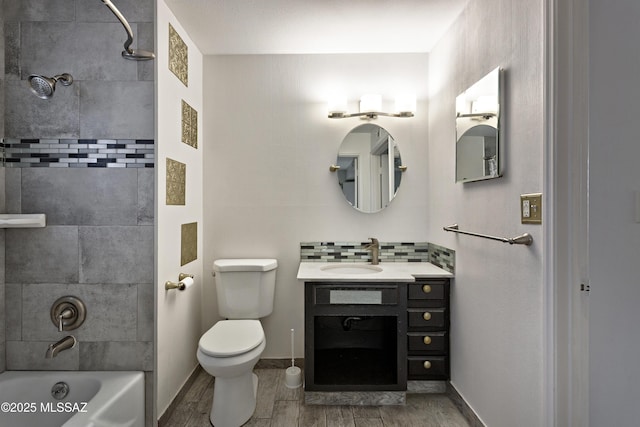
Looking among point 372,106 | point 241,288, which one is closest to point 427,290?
point 241,288

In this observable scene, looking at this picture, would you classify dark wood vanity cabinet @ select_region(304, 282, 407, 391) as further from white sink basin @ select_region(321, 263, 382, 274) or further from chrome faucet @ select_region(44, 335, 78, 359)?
chrome faucet @ select_region(44, 335, 78, 359)

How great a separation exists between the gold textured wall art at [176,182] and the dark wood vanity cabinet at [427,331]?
161 centimetres

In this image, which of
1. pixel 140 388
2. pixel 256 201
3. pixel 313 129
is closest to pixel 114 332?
pixel 140 388

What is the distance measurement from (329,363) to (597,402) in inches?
59.8

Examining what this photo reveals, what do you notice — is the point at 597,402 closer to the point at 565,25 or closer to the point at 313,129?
the point at 565,25

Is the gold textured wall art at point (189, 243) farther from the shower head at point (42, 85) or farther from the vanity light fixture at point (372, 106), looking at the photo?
the vanity light fixture at point (372, 106)

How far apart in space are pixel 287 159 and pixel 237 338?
138cm

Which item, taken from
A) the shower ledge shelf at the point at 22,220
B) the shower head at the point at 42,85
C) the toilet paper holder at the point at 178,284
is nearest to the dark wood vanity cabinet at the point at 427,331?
the toilet paper holder at the point at 178,284

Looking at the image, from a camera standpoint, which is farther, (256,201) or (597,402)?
(256,201)

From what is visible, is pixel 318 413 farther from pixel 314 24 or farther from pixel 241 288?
pixel 314 24

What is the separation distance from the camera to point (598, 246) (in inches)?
53.6

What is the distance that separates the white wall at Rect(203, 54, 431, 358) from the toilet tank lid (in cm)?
18

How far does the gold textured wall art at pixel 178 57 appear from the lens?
2.16m

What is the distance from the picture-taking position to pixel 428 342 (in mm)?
2312
